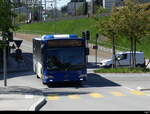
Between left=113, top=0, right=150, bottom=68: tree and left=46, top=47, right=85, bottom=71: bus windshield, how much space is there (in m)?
12.3

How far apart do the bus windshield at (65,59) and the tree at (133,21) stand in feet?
40.4

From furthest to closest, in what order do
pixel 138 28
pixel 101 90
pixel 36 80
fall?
pixel 138 28
pixel 36 80
pixel 101 90

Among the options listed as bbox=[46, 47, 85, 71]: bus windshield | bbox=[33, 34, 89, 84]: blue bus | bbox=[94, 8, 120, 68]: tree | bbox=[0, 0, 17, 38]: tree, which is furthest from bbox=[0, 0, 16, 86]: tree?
bbox=[94, 8, 120, 68]: tree

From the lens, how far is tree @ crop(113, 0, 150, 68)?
141ft

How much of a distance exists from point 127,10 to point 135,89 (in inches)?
536

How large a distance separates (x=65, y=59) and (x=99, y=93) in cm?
367

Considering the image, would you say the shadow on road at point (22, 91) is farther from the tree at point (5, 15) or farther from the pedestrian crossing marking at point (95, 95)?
the tree at point (5, 15)

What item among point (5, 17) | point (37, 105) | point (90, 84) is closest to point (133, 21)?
point (90, 84)

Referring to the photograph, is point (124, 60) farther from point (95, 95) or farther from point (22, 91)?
point (95, 95)

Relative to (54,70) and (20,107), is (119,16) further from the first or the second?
(20,107)

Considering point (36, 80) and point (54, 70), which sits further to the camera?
point (36, 80)

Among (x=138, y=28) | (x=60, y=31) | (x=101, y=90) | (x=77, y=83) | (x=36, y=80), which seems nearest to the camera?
(x=101, y=90)

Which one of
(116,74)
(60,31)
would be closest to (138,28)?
(116,74)

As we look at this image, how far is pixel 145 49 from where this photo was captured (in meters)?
82.1
